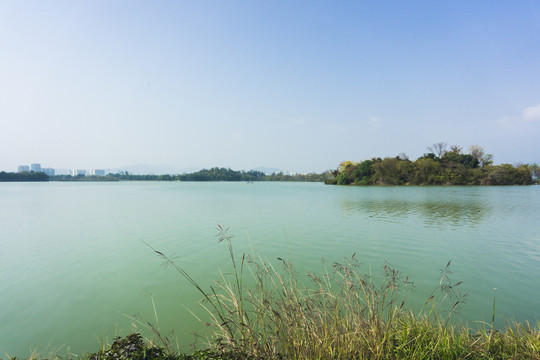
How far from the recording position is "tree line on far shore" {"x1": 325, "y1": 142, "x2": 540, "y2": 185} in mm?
56188

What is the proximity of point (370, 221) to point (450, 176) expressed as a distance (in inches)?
2209

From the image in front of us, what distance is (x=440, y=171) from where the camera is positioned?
58719mm

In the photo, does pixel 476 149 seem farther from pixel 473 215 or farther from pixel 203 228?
pixel 203 228

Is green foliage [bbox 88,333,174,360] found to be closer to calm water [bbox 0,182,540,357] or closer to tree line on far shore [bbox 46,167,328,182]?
calm water [bbox 0,182,540,357]

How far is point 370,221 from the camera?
41.3ft

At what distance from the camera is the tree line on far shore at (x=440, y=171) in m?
56.2

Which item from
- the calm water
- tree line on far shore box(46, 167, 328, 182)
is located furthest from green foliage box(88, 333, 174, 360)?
tree line on far shore box(46, 167, 328, 182)

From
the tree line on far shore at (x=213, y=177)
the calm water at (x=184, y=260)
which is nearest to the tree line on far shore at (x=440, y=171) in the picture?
the calm water at (x=184, y=260)

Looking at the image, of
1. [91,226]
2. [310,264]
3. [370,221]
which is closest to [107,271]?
[310,264]

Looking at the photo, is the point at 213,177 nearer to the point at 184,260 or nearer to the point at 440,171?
the point at 440,171

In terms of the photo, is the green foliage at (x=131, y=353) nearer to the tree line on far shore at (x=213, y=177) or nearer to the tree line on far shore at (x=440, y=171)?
the tree line on far shore at (x=440, y=171)

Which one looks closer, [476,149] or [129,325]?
[129,325]

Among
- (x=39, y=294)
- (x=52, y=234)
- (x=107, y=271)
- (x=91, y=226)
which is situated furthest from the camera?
(x=91, y=226)

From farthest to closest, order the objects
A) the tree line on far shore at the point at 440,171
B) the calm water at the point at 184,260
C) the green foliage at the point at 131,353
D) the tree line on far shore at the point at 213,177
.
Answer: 1. the tree line on far shore at the point at 213,177
2. the tree line on far shore at the point at 440,171
3. the calm water at the point at 184,260
4. the green foliage at the point at 131,353
